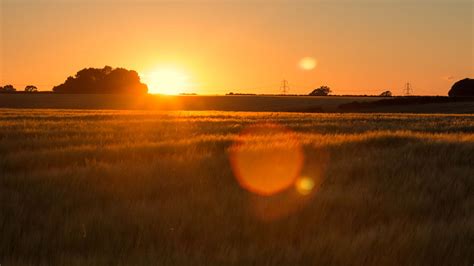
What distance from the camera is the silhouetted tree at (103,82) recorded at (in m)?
101

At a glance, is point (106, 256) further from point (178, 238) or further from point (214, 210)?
point (214, 210)

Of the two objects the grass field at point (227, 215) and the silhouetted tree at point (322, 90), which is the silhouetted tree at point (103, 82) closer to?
the silhouetted tree at point (322, 90)

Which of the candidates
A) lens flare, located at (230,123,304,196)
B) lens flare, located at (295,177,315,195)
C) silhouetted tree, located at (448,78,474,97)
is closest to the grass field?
lens flare, located at (295,177,315,195)

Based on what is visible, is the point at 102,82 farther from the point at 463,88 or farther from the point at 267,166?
the point at 267,166

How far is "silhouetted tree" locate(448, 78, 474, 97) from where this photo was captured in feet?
283

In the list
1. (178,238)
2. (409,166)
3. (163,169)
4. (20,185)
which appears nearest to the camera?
(178,238)

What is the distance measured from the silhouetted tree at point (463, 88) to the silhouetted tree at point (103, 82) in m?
60.8

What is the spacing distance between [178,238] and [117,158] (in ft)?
15.9

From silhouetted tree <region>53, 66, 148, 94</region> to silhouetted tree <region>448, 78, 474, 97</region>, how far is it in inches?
2392

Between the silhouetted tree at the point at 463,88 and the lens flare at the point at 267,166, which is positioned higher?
the silhouetted tree at the point at 463,88

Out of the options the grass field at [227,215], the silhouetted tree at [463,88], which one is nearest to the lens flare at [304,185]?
the grass field at [227,215]

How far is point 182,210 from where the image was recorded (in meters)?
4.79

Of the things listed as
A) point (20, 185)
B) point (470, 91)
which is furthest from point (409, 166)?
point (470, 91)

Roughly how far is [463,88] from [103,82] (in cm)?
6663
